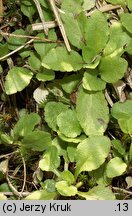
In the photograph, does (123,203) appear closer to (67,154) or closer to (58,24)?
(67,154)

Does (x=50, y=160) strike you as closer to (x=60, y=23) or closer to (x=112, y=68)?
(x=112, y=68)

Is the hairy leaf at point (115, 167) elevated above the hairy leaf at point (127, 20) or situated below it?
below

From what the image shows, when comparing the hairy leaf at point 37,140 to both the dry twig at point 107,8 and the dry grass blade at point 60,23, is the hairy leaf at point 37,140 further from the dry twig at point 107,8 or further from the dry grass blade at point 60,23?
the dry twig at point 107,8

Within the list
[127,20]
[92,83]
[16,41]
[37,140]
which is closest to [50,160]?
[37,140]

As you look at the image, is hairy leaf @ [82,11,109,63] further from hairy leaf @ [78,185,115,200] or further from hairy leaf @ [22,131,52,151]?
hairy leaf @ [78,185,115,200]

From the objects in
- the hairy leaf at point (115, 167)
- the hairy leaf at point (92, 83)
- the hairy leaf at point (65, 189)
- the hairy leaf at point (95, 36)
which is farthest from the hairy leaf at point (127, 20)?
the hairy leaf at point (65, 189)

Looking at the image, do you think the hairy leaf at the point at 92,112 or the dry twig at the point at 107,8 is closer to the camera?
the hairy leaf at the point at 92,112

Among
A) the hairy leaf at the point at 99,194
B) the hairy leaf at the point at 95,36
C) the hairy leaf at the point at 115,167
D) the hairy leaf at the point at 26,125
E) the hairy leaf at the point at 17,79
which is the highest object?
the hairy leaf at the point at 95,36

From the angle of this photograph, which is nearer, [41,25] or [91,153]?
[91,153]

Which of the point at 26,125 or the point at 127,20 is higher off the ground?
the point at 127,20

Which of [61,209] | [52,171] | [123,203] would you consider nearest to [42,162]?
[52,171]

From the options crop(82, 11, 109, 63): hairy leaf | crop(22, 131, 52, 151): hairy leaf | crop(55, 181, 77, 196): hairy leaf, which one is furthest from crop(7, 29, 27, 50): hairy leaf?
crop(55, 181, 77, 196): hairy leaf
